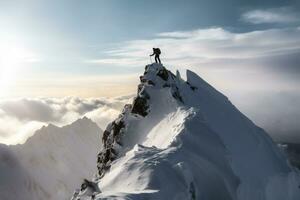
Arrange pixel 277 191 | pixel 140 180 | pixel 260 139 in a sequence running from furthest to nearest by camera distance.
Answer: pixel 260 139, pixel 277 191, pixel 140 180

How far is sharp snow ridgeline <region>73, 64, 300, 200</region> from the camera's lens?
40.4 meters

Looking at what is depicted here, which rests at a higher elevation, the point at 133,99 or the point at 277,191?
the point at 133,99

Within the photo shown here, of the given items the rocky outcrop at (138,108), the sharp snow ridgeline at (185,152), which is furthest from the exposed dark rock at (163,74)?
the sharp snow ridgeline at (185,152)

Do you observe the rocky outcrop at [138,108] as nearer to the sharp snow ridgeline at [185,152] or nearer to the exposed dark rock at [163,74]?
the exposed dark rock at [163,74]

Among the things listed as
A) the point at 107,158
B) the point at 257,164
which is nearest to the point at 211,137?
the point at 257,164

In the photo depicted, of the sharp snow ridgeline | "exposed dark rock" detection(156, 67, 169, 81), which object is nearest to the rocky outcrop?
"exposed dark rock" detection(156, 67, 169, 81)

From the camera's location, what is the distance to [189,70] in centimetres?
8188

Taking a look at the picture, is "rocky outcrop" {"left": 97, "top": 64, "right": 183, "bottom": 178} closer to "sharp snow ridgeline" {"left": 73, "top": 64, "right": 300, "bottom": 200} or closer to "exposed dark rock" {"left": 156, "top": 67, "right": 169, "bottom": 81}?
"exposed dark rock" {"left": 156, "top": 67, "right": 169, "bottom": 81}

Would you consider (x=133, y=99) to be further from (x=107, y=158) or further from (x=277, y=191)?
(x=277, y=191)

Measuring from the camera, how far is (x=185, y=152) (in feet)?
158

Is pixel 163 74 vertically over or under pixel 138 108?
over

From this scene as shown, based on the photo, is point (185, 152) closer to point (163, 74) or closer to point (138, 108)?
point (138, 108)

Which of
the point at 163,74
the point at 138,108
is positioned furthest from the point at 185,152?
the point at 163,74

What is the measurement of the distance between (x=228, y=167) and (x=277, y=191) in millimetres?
16396
